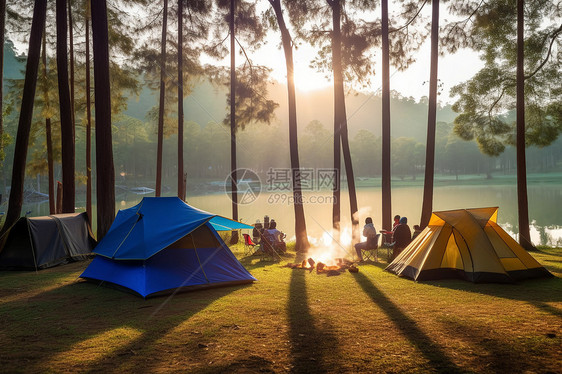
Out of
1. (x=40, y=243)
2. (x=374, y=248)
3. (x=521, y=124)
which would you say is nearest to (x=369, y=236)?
(x=374, y=248)

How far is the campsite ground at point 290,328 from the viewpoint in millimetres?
3623

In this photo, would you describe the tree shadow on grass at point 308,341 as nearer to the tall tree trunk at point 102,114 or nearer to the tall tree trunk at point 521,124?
the tall tree trunk at point 102,114

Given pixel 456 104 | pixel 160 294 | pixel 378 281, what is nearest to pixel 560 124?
pixel 456 104

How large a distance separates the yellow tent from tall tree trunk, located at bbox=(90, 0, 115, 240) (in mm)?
8156

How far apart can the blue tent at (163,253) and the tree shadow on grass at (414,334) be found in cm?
262

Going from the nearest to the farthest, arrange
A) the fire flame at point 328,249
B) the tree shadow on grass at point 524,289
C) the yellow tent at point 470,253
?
the tree shadow on grass at point 524,289 → the yellow tent at point 470,253 → the fire flame at point 328,249

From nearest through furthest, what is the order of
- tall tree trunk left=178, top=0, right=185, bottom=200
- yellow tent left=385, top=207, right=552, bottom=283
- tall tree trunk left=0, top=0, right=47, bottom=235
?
Result: yellow tent left=385, top=207, right=552, bottom=283
tall tree trunk left=0, top=0, right=47, bottom=235
tall tree trunk left=178, top=0, right=185, bottom=200

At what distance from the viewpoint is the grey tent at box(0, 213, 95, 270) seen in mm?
8711

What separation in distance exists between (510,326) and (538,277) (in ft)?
11.4

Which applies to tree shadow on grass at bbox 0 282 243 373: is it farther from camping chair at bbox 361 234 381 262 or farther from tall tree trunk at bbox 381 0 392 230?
tall tree trunk at bbox 381 0 392 230

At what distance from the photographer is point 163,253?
6730 millimetres

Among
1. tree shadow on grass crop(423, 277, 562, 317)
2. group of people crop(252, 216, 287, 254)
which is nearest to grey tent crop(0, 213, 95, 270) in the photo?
group of people crop(252, 216, 287, 254)

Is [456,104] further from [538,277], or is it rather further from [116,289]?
[116,289]

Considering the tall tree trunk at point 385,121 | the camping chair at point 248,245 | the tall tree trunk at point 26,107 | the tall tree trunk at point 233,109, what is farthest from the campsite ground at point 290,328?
the tall tree trunk at point 233,109
